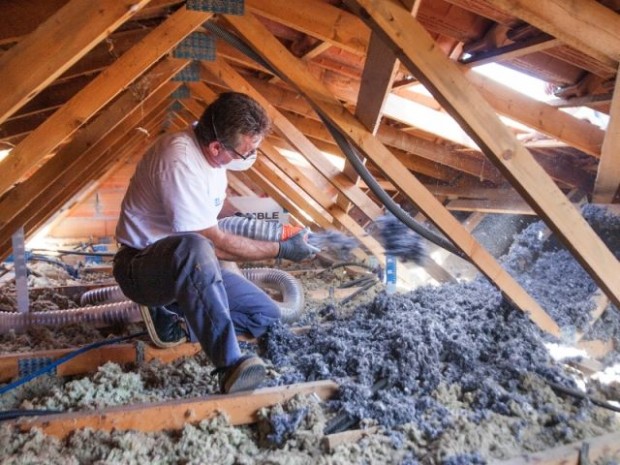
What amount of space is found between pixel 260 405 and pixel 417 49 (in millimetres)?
1417

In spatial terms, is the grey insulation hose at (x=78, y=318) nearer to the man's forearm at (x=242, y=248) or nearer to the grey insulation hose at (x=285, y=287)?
the grey insulation hose at (x=285, y=287)

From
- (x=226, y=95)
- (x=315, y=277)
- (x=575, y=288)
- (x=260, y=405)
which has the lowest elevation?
(x=315, y=277)

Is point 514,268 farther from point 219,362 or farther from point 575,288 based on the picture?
point 219,362

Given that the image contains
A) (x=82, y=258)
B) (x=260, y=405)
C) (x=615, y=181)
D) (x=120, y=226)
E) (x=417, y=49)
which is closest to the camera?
(x=417, y=49)

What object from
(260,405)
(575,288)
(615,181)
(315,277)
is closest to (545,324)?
(575,288)

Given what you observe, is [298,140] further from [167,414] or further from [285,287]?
[167,414]

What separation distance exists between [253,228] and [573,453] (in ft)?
5.34

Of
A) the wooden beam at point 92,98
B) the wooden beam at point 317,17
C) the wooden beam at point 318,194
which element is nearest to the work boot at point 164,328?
the wooden beam at point 92,98

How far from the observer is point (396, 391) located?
2.06 m

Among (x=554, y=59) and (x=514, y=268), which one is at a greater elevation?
(x=554, y=59)

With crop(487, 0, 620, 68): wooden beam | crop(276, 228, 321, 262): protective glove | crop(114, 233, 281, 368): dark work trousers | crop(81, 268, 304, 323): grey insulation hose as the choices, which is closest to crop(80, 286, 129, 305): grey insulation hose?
crop(81, 268, 304, 323): grey insulation hose

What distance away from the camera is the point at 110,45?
8.32 feet

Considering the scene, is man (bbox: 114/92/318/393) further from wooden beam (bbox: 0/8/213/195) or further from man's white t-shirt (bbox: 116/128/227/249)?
wooden beam (bbox: 0/8/213/195)

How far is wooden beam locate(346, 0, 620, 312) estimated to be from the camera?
1.61 m
